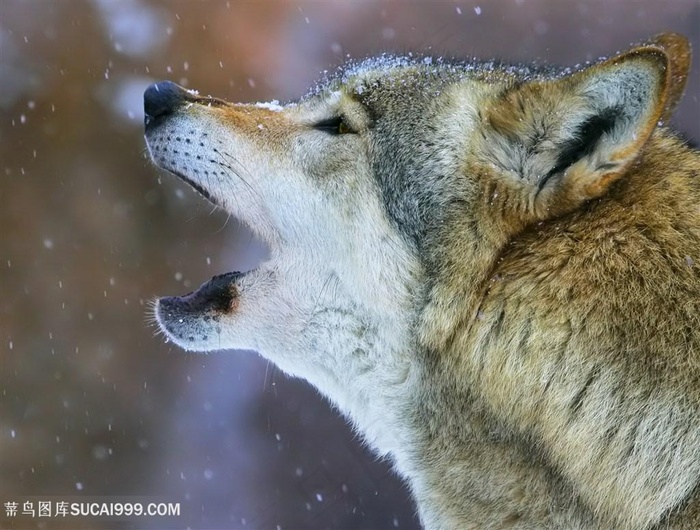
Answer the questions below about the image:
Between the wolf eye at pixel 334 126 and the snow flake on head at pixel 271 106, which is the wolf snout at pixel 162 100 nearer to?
the snow flake on head at pixel 271 106

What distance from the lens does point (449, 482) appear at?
7.18 feet

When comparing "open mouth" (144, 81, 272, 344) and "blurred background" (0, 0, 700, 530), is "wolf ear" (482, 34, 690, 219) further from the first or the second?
"blurred background" (0, 0, 700, 530)

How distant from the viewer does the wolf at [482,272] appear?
6.09 feet

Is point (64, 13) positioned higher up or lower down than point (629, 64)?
higher up

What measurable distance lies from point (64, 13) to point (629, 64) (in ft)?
24.3

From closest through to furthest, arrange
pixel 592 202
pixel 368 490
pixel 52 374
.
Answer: pixel 592 202 < pixel 368 490 < pixel 52 374

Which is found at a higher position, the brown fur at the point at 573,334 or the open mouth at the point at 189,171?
the open mouth at the point at 189,171

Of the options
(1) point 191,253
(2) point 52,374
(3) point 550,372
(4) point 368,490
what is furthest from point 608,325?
(2) point 52,374

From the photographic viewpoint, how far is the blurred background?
22.0 feet

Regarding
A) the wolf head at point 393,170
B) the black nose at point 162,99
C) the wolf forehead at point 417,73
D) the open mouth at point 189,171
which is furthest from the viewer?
the black nose at point 162,99

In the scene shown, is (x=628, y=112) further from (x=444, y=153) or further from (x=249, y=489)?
(x=249, y=489)

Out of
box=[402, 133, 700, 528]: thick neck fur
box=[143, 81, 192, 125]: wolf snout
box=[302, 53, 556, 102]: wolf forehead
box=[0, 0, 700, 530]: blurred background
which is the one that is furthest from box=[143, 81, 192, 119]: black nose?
box=[0, 0, 700, 530]: blurred background

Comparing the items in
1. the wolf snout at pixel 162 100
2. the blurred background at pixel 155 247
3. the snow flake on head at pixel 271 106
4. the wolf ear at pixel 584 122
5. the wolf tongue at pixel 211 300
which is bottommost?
the wolf ear at pixel 584 122

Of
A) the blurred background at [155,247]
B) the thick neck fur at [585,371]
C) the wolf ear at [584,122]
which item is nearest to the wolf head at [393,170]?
the wolf ear at [584,122]
